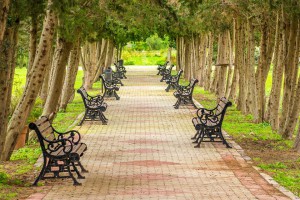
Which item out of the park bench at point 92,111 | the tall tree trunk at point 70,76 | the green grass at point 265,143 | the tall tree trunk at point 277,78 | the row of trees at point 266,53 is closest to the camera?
the green grass at point 265,143

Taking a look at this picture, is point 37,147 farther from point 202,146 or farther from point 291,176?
point 291,176

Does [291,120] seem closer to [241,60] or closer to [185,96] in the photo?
[241,60]

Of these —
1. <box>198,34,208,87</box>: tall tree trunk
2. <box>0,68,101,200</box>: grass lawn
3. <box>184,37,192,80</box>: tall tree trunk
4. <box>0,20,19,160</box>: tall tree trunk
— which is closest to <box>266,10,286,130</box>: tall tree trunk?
<box>0,68,101,200</box>: grass lawn

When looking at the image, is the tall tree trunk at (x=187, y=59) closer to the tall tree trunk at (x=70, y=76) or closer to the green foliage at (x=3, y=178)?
the tall tree trunk at (x=70, y=76)

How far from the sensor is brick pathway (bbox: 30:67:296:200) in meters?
12.0

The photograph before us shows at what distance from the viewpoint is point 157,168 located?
14773 mm

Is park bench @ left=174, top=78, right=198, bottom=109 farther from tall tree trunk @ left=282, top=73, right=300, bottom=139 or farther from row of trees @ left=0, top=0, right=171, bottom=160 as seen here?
tall tree trunk @ left=282, top=73, right=300, bottom=139

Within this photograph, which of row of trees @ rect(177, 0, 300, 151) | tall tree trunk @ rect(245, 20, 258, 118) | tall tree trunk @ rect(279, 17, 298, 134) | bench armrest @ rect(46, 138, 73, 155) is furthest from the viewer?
tall tree trunk @ rect(245, 20, 258, 118)

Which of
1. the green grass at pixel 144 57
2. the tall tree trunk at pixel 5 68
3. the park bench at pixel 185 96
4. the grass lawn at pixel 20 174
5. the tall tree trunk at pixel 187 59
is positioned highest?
the tall tree trunk at pixel 5 68

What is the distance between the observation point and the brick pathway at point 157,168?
1200cm

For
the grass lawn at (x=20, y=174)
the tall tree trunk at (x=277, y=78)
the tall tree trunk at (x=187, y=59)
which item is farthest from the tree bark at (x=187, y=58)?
the grass lawn at (x=20, y=174)

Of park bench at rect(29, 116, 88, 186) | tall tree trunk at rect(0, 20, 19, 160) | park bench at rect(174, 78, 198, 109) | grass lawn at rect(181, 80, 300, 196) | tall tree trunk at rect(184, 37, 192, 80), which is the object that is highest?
tall tree trunk at rect(0, 20, 19, 160)

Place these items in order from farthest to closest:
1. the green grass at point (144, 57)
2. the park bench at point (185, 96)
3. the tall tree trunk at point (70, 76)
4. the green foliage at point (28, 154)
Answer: the green grass at point (144, 57)
the park bench at point (185, 96)
the tall tree trunk at point (70, 76)
the green foliage at point (28, 154)

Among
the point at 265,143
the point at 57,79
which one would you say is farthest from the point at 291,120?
the point at 57,79
